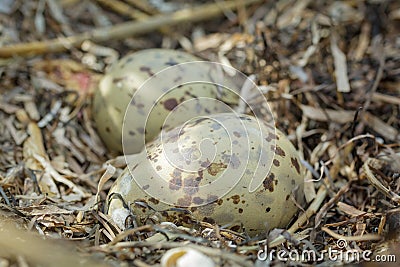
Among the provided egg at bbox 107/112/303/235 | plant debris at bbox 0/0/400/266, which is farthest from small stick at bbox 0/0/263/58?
egg at bbox 107/112/303/235

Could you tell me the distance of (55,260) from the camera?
127 cm

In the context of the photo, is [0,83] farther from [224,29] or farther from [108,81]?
[224,29]

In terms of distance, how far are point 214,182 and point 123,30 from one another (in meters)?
1.40

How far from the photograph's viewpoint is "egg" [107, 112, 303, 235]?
5.32 ft

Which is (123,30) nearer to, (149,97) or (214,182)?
(149,97)

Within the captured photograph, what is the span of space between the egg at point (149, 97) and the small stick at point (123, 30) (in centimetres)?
55

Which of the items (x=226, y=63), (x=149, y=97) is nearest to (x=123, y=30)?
(x=226, y=63)

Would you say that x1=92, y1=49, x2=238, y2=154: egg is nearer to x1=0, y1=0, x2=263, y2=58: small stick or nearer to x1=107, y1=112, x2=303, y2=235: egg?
x1=107, y1=112, x2=303, y2=235: egg

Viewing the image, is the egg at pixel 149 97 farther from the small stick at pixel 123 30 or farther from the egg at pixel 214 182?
the small stick at pixel 123 30

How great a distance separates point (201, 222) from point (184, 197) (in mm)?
87

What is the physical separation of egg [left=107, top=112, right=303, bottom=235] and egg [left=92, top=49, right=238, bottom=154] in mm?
321

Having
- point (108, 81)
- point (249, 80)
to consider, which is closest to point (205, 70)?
point (249, 80)

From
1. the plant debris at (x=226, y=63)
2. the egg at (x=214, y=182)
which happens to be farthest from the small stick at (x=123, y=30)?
the egg at (x=214, y=182)

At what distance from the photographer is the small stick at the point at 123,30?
2.59m
